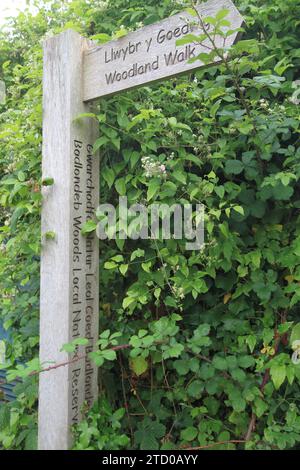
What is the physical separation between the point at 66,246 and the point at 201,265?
630 millimetres

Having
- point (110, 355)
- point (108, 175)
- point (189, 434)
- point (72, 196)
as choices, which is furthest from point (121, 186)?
point (189, 434)

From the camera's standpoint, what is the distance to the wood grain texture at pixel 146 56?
1499 mm

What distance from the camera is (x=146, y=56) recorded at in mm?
1602

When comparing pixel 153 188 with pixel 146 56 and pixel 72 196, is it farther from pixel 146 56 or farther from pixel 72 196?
pixel 146 56

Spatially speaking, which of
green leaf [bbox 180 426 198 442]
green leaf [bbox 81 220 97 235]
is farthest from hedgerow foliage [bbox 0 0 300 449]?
green leaf [bbox 81 220 97 235]

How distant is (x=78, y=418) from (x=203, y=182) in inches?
43.2

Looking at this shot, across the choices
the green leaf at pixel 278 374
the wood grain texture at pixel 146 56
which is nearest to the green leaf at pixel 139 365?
the green leaf at pixel 278 374

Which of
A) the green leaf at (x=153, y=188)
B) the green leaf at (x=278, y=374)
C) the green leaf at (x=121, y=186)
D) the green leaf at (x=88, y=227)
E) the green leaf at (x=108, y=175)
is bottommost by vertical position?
the green leaf at (x=278, y=374)

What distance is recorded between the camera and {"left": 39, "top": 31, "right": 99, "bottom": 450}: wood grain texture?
65.2 inches

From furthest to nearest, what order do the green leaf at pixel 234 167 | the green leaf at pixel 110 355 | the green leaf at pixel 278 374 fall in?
the green leaf at pixel 234 167 < the green leaf at pixel 278 374 < the green leaf at pixel 110 355

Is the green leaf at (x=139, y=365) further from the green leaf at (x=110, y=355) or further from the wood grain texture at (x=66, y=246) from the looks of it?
the green leaf at (x=110, y=355)

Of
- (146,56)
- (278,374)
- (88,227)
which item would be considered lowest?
(278,374)

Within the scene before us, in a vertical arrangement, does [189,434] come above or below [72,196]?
below

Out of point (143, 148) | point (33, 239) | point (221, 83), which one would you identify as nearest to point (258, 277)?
point (143, 148)
